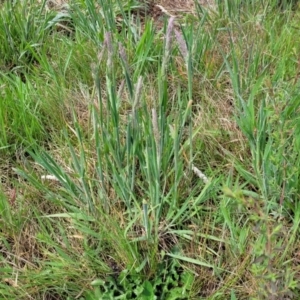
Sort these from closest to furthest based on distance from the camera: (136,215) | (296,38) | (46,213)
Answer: (136,215)
(46,213)
(296,38)

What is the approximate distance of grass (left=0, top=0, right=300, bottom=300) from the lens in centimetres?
126

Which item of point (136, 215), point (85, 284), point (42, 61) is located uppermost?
point (42, 61)

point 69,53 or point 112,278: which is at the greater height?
point 69,53

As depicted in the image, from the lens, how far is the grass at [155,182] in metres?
1.26

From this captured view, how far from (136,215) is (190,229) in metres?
0.15

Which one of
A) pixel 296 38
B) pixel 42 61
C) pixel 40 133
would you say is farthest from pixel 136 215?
pixel 296 38

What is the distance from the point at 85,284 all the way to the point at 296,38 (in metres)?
1.12

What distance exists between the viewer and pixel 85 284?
4.24 feet

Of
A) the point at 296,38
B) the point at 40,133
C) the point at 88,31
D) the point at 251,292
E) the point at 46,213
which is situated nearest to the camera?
the point at 251,292

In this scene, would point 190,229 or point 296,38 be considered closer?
point 190,229

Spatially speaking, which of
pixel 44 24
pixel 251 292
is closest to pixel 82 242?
pixel 251 292

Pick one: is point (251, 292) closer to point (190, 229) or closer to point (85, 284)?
point (190, 229)

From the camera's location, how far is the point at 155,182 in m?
1.31

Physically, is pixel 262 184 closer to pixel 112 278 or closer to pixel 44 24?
pixel 112 278
